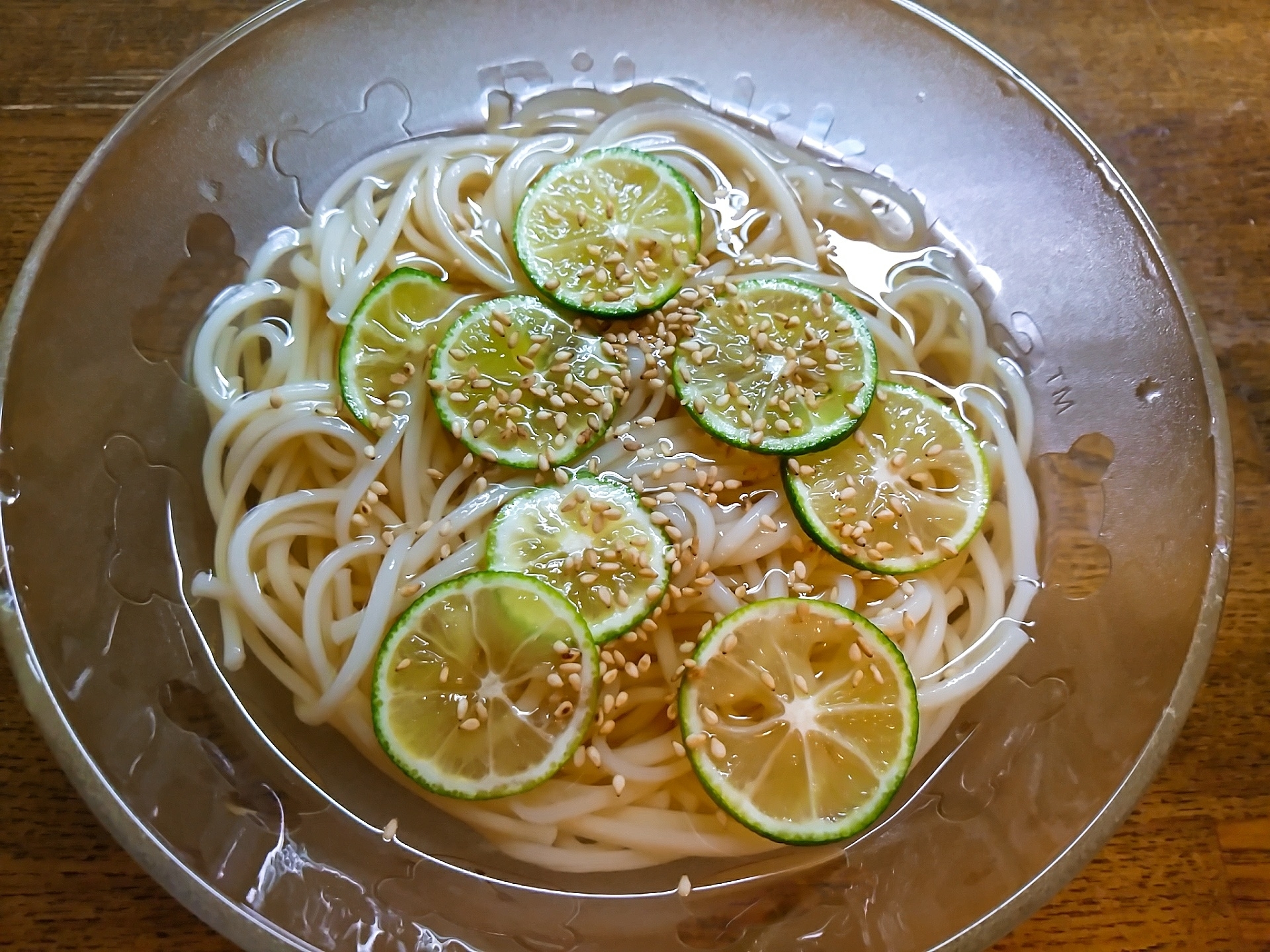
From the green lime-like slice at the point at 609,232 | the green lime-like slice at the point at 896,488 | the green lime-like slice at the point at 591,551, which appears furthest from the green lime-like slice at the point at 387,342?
the green lime-like slice at the point at 896,488

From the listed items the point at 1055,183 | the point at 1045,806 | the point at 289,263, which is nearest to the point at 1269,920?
the point at 1045,806

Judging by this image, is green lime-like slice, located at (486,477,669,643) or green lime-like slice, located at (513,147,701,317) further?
green lime-like slice, located at (513,147,701,317)

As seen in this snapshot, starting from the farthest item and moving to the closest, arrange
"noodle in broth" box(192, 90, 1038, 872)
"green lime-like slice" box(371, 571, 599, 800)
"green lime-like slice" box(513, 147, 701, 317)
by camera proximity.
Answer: "green lime-like slice" box(513, 147, 701, 317) < "noodle in broth" box(192, 90, 1038, 872) < "green lime-like slice" box(371, 571, 599, 800)

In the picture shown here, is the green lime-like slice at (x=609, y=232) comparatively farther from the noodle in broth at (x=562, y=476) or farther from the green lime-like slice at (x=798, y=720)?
the green lime-like slice at (x=798, y=720)

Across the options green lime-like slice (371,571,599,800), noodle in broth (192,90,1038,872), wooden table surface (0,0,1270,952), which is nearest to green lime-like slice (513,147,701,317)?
noodle in broth (192,90,1038,872)

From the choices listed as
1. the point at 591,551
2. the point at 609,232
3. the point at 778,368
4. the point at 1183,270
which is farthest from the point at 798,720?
the point at 1183,270

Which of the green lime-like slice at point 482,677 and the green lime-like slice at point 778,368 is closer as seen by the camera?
the green lime-like slice at point 482,677

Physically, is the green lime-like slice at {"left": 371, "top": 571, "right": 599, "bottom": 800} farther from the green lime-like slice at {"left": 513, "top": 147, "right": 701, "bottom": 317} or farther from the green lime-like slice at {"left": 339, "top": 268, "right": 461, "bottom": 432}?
the green lime-like slice at {"left": 513, "top": 147, "right": 701, "bottom": 317}
